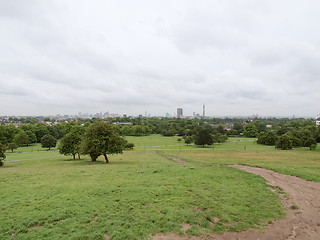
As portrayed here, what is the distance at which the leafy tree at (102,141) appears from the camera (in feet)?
85.0

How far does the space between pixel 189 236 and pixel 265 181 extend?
37.1ft

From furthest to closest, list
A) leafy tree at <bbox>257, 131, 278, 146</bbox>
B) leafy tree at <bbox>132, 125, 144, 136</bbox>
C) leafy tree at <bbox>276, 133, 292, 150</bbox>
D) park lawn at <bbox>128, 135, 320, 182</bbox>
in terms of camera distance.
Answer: leafy tree at <bbox>132, 125, 144, 136</bbox> → leafy tree at <bbox>257, 131, 278, 146</bbox> → leafy tree at <bbox>276, 133, 292, 150</bbox> → park lawn at <bbox>128, 135, 320, 182</bbox>

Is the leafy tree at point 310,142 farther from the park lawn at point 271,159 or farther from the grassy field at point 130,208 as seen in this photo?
the grassy field at point 130,208

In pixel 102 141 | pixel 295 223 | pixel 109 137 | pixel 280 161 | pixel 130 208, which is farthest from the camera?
pixel 280 161

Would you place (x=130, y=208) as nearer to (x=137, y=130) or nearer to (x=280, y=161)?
(x=280, y=161)

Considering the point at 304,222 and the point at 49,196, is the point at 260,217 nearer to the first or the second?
the point at 304,222

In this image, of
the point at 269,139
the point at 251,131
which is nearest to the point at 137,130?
the point at 251,131

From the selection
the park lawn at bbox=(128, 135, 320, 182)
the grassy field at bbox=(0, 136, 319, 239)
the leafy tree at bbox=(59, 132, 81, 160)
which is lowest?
the park lawn at bbox=(128, 135, 320, 182)

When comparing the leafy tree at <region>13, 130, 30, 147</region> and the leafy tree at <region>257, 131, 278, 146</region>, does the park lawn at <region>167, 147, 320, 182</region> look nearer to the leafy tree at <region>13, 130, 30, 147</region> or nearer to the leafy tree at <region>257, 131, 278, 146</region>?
the leafy tree at <region>257, 131, 278, 146</region>

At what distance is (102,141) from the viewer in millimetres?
26031

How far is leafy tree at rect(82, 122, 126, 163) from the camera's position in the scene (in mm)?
25922

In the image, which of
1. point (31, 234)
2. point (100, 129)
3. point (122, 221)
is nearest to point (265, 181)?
point (122, 221)

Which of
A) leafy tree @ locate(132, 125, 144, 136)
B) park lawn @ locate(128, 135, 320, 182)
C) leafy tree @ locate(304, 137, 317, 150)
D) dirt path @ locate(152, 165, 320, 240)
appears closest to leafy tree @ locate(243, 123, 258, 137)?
leafy tree @ locate(304, 137, 317, 150)

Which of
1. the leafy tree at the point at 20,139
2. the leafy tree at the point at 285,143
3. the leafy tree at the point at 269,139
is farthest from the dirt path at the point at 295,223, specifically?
the leafy tree at the point at 20,139
